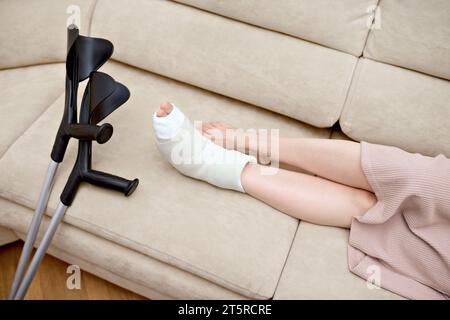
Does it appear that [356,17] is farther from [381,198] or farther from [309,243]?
[309,243]

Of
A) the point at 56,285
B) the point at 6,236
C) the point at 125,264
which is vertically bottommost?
the point at 56,285

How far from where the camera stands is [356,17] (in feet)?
3.88

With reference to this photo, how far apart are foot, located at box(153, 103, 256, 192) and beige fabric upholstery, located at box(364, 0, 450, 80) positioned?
560mm

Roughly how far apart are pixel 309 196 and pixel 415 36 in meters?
0.57

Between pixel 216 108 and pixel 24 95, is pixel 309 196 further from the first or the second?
pixel 24 95

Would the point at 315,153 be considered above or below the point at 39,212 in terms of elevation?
above

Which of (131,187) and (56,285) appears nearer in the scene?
(131,187)

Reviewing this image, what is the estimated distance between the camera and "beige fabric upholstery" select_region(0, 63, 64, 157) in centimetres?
126

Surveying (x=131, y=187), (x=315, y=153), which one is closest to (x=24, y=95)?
(x=131, y=187)

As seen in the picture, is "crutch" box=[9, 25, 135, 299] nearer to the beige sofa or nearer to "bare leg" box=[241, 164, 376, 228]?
the beige sofa

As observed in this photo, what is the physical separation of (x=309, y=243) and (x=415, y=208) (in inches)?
11.2

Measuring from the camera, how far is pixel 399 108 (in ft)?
3.87

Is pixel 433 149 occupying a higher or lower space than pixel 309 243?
higher
